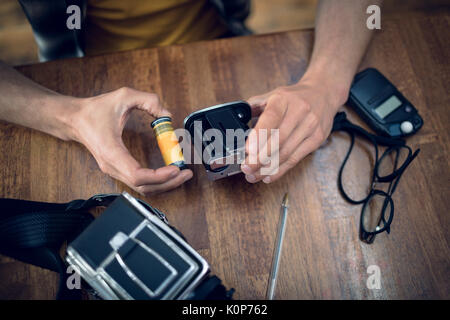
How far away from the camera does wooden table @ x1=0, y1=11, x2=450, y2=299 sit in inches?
27.1

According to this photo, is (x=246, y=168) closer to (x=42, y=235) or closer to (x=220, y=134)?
(x=220, y=134)

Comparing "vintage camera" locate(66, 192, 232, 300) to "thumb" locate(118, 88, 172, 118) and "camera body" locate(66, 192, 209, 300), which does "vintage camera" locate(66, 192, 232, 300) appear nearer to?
"camera body" locate(66, 192, 209, 300)

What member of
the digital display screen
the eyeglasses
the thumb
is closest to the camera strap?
the thumb

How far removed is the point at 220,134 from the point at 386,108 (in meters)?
0.43

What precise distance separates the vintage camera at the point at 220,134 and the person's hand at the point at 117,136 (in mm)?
69

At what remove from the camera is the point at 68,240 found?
703mm

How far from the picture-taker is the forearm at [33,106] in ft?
2.52

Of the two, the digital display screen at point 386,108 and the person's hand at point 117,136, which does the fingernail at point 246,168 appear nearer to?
the person's hand at point 117,136

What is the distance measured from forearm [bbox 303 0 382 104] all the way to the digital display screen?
0.09 metres

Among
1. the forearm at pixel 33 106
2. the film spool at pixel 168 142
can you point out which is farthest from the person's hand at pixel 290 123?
the forearm at pixel 33 106

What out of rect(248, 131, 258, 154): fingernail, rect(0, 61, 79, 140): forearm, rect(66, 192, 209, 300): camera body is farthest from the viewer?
rect(0, 61, 79, 140): forearm

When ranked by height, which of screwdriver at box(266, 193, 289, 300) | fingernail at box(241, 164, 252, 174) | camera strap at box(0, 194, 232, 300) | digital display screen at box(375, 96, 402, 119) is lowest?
screwdriver at box(266, 193, 289, 300)

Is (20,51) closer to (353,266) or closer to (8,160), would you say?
(8,160)
